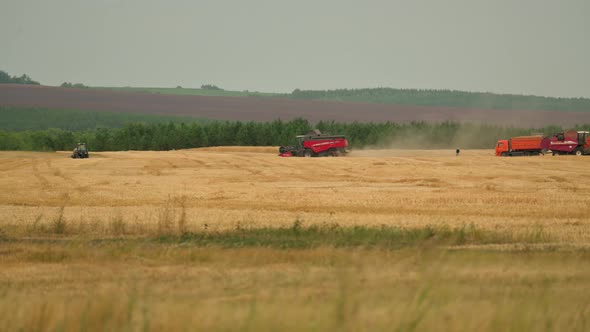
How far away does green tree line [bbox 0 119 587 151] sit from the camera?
13575 centimetres

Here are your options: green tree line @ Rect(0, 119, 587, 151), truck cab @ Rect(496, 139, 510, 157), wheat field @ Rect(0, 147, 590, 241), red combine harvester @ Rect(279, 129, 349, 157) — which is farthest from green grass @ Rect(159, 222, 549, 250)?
green tree line @ Rect(0, 119, 587, 151)

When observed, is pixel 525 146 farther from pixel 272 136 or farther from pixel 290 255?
pixel 272 136

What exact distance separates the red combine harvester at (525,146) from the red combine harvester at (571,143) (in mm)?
876

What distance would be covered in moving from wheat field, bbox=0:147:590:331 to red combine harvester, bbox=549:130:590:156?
22956mm

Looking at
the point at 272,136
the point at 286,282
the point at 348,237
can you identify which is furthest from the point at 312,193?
the point at 272,136

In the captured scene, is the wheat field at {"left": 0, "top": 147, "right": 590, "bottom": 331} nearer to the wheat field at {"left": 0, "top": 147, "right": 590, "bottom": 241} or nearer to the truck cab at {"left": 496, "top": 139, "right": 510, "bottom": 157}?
the wheat field at {"left": 0, "top": 147, "right": 590, "bottom": 241}

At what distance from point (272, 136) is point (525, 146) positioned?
71205mm

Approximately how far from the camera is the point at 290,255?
16.0 metres

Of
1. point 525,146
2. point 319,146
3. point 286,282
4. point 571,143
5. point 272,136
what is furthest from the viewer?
point 272,136

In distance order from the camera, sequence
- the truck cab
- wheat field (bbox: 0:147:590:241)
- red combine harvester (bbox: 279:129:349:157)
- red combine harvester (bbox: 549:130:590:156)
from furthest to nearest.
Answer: the truck cab → red combine harvester (bbox: 279:129:349:157) → red combine harvester (bbox: 549:130:590:156) → wheat field (bbox: 0:147:590:241)

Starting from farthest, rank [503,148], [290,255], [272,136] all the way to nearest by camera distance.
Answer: [272,136]
[503,148]
[290,255]

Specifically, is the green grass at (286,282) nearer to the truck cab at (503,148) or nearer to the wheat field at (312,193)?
the wheat field at (312,193)

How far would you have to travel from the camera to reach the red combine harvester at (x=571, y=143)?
71188mm

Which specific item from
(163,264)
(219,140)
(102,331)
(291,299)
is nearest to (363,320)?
(291,299)
